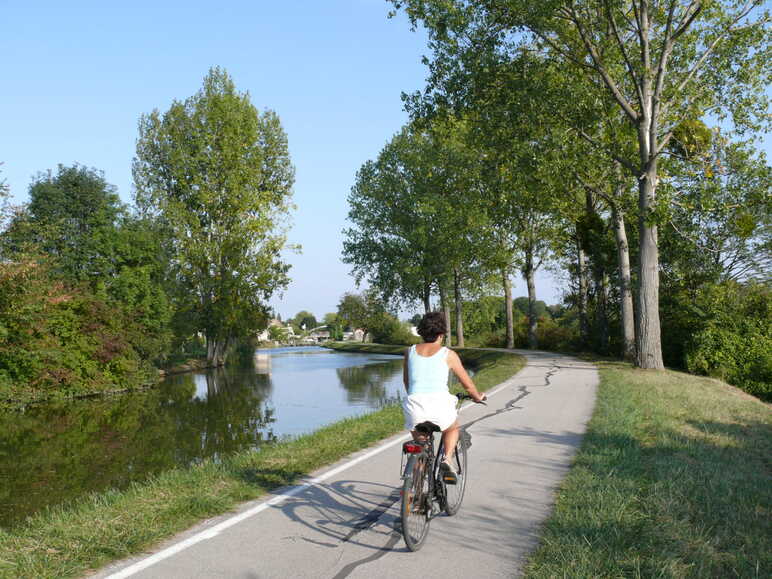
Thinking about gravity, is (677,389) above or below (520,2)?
below

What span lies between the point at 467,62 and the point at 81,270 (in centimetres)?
2050

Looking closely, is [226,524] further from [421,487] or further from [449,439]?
[449,439]

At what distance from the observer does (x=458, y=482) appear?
5.71 meters

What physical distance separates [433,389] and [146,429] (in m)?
13.3

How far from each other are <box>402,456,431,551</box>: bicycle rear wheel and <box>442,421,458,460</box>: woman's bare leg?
33 cm

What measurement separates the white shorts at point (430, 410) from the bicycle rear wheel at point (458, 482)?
573 mm

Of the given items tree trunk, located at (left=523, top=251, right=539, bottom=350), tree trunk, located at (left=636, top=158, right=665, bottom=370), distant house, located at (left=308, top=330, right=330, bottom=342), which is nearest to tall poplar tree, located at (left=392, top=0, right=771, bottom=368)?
tree trunk, located at (left=636, top=158, right=665, bottom=370)

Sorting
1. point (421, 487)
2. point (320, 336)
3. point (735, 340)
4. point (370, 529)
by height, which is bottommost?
point (370, 529)

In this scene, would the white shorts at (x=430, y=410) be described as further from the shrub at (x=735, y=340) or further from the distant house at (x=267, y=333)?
the distant house at (x=267, y=333)

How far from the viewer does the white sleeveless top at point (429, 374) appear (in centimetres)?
524

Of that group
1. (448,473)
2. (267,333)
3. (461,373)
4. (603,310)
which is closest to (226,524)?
(448,473)

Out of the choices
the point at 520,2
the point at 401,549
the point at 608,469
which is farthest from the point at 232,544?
the point at 520,2

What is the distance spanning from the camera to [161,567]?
4.59 metres

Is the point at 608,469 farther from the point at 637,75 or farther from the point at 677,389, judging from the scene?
the point at 637,75
